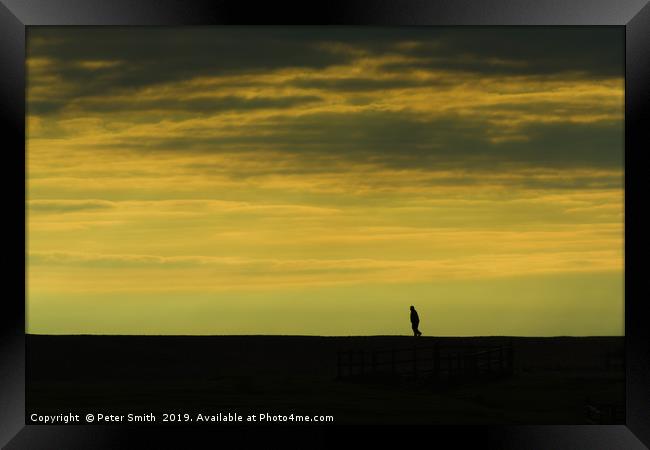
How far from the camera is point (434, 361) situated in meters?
6.76

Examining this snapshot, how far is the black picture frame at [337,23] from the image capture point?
629 centimetres

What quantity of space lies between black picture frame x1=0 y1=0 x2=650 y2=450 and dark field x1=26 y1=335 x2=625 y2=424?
12cm

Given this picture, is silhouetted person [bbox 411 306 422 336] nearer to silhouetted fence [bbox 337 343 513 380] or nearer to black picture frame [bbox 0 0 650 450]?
silhouetted fence [bbox 337 343 513 380]

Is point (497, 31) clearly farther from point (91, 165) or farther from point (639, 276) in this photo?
point (91, 165)

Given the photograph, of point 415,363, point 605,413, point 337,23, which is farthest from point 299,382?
point 337,23

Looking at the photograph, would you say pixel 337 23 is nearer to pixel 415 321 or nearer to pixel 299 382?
pixel 415 321

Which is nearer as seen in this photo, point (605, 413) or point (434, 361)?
point (605, 413)

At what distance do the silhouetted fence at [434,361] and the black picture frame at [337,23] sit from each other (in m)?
0.41

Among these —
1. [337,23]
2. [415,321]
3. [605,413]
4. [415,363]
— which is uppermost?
[337,23]

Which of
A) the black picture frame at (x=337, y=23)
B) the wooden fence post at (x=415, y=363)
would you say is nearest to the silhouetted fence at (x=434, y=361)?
the wooden fence post at (x=415, y=363)

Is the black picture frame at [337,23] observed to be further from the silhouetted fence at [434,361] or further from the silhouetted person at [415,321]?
the silhouetted person at [415,321]

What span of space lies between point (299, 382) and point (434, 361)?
820mm

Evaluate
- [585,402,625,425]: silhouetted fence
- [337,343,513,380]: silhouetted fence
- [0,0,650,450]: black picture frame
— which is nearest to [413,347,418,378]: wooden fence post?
[337,343,513,380]: silhouetted fence

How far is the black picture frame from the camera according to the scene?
6.29m
